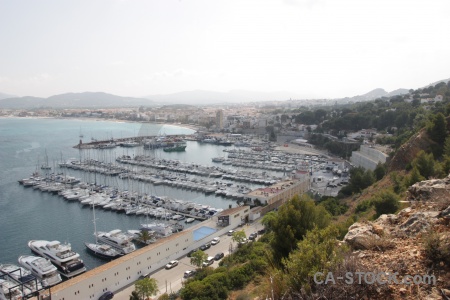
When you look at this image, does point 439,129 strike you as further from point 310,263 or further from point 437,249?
point 310,263

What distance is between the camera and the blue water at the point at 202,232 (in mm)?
9613

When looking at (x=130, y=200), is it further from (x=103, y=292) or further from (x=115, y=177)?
(x=103, y=292)

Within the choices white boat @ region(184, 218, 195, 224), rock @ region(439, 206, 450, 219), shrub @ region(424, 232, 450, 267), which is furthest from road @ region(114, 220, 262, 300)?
shrub @ region(424, 232, 450, 267)

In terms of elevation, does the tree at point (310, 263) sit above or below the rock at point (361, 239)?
above

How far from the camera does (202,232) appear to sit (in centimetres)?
998

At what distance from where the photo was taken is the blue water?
961cm

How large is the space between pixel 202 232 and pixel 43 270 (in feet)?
13.6

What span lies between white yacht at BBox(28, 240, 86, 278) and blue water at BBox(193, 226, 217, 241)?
305cm

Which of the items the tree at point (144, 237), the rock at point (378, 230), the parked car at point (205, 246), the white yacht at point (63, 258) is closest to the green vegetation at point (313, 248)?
the rock at point (378, 230)

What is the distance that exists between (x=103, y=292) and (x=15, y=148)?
27.3m

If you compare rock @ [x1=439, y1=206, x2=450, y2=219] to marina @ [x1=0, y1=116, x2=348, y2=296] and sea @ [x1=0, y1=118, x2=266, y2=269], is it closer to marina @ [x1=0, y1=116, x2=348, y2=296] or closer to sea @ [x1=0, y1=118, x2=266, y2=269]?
marina @ [x1=0, y1=116, x2=348, y2=296]

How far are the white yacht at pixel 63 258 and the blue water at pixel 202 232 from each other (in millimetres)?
3045

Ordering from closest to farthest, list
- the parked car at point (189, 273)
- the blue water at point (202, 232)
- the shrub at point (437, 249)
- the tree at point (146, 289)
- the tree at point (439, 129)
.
Result: 1. the shrub at point (437, 249)
2. the tree at point (146, 289)
3. the parked car at point (189, 273)
4. the tree at point (439, 129)
5. the blue water at point (202, 232)

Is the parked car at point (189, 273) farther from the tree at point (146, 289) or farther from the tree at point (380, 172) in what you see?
the tree at point (380, 172)
